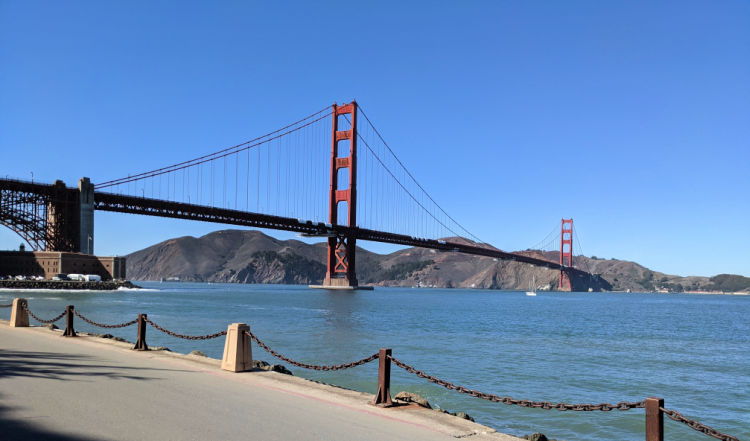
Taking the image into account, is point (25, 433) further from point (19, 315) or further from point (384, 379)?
point (19, 315)

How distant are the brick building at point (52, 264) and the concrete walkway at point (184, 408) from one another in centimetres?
6871

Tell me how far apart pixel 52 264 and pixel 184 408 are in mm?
75453

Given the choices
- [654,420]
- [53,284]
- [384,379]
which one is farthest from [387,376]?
[53,284]

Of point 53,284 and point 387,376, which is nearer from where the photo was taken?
point 387,376

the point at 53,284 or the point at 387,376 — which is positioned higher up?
the point at 387,376

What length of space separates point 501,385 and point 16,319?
14.7m

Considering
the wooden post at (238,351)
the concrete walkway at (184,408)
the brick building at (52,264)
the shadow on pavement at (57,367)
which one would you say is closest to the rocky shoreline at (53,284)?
the brick building at (52,264)

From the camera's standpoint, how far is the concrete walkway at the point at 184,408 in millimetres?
6484

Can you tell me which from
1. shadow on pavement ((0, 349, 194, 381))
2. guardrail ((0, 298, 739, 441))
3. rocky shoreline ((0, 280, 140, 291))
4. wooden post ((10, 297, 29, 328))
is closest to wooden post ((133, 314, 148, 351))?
guardrail ((0, 298, 739, 441))

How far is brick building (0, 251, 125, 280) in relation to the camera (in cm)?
7325

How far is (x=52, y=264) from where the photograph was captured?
73.4 meters

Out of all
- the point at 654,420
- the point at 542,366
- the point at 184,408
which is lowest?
the point at 542,366

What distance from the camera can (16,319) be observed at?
18641 mm

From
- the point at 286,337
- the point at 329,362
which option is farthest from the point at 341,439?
the point at 286,337
